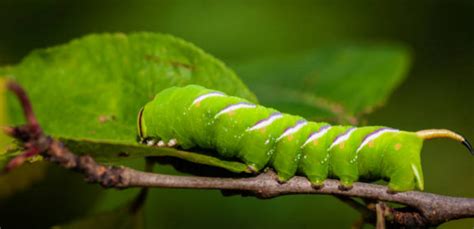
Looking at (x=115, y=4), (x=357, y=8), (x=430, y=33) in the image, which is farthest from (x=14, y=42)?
(x=430, y=33)

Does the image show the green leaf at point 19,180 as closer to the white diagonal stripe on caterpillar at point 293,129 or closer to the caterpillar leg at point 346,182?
the white diagonal stripe on caterpillar at point 293,129

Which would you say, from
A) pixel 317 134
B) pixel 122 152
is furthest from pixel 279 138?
pixel 122 152

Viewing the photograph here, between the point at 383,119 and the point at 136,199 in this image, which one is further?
the point at 383,119

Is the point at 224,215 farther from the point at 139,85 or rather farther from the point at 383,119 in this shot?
the point at 383,119

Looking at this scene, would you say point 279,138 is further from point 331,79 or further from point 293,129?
point 331,79

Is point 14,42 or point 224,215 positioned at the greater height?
point 14,42

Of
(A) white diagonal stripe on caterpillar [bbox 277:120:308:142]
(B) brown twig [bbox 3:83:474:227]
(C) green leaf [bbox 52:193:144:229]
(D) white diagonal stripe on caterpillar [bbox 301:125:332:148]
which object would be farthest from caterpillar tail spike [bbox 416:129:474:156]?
(C) green leaf [bbox 52:193:144:229]

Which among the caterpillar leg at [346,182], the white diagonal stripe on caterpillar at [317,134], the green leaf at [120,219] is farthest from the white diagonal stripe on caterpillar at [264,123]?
the green leaf at [120,219]

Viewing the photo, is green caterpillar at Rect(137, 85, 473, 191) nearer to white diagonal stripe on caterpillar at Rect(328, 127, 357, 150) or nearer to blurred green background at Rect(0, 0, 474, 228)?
white diagonal stripe on caterpillar at Rect(328, 127, 357, 150)
